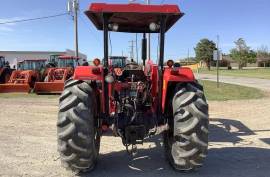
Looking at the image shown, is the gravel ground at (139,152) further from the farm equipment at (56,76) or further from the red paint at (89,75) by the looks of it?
the farm equipment at (56,76)

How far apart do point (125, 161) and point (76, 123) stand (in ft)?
5.39

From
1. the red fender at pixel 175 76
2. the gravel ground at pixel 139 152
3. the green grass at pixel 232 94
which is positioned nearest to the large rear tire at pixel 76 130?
the gravel ground at pixel 139 152

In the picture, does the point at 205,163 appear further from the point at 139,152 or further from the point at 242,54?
the point at 242,54

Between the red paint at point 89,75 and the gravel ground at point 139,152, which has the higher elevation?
the red paint at point 89,75

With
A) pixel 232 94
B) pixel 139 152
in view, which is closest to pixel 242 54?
pixel 232 94

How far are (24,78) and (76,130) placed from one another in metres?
19.7

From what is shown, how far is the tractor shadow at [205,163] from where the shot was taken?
679 centimetres

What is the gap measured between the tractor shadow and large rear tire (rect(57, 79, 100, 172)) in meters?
0.36

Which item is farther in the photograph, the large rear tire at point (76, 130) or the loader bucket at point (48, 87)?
the loader bucket at point (48, 87)

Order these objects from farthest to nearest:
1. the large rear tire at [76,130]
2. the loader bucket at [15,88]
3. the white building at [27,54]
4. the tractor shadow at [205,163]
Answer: the white building at [27,54]
the loader bucket at [15,88]
the tractor shadow at [205,163]
the large rear tire at [76,130]

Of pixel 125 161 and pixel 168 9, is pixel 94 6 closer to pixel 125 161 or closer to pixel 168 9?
pixel 168 9

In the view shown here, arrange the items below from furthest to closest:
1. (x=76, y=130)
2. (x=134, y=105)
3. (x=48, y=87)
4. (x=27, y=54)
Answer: (x=27, y=54) < (x=48, y=87) < (x=134, y=105) < (x=76, y=130)

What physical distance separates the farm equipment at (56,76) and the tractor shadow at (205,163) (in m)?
14.3

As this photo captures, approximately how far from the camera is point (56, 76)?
81.9 ft
